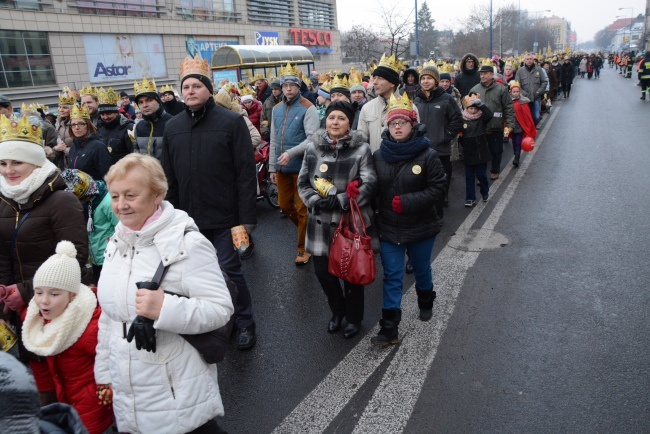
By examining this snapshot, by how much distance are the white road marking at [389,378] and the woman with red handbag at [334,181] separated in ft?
1.84

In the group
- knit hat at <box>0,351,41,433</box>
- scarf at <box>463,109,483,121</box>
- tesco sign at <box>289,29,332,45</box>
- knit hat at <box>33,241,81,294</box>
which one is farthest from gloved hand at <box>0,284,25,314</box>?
tesco sign at <box>289,29,332,45</box>

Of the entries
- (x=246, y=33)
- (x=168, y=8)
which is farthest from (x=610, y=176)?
(x=246, y=33)

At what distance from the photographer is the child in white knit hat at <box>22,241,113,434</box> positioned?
101 inches

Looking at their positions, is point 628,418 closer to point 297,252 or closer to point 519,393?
point 519,393

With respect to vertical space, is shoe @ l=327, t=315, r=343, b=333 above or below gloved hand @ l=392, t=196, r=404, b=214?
below

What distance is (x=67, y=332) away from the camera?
8.50 ft

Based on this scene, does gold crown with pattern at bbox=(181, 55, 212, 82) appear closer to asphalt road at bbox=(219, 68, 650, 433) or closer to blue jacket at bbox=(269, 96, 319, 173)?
blue jacket at bbox=(269, 96, 319, 173)

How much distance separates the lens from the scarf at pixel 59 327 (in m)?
2.56

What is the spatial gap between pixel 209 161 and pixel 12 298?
5.37 feet

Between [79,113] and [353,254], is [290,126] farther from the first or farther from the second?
[353,254]

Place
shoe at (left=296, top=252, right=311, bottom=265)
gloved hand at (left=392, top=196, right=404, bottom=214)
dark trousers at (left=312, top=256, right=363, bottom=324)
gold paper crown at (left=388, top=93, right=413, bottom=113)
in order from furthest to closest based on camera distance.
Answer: shoe at (left=296, top=252, right=311, bottom=265), dark trousers at (left=312, top=256, right=363, bottom=324), gold paper crown at (left=388, top=93, right=413, bottom=113), gloved hand at (left=392, top=196, right=404, bottom=214)

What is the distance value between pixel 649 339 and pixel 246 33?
40.1m

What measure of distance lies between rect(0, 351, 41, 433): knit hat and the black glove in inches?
38.7

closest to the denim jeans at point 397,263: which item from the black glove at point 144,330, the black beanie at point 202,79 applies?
the black beanie at point 202,79
